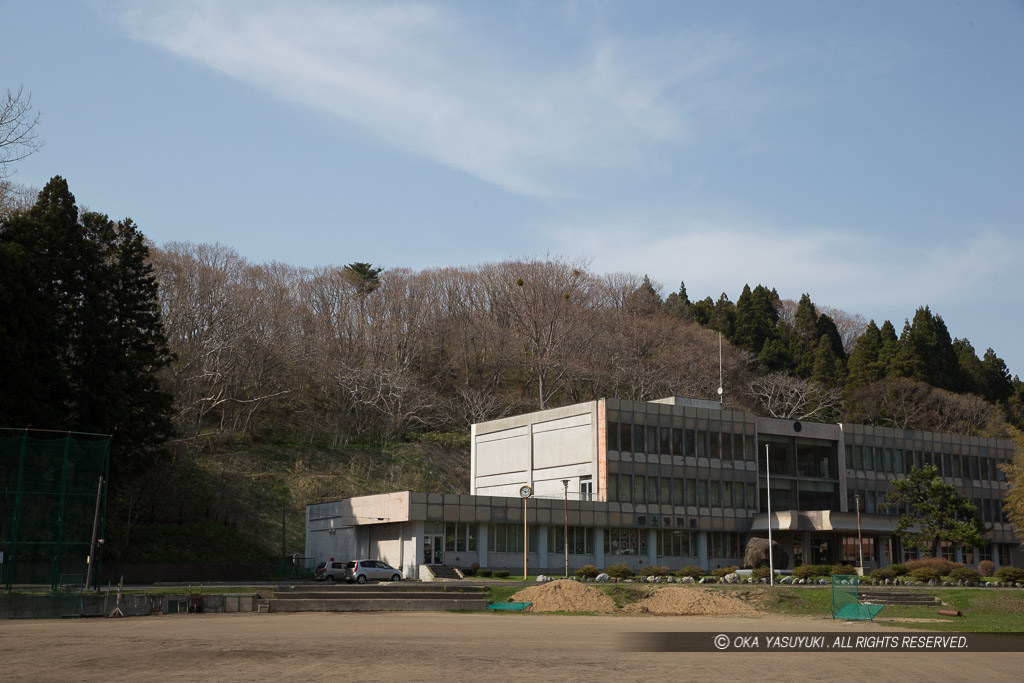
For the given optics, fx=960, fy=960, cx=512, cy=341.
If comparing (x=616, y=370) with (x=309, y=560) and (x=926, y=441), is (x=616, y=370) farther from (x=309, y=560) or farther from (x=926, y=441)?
(x=309, y=560)

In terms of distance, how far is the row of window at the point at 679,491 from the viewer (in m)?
68.4

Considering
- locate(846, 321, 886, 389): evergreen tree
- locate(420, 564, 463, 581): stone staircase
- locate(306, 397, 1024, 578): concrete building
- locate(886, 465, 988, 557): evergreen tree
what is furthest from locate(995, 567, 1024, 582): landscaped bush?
locate(846, 321, 886, 389): evergreen tree

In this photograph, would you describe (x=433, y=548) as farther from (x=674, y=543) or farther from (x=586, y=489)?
(x=674, y=543)

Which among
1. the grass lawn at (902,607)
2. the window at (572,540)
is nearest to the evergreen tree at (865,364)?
the window at (572,540)

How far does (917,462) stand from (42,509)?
72164mm

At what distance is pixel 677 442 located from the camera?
71.9 meters

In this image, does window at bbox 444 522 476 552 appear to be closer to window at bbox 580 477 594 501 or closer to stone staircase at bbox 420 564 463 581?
stone staircase at bbox 420 564 463 581

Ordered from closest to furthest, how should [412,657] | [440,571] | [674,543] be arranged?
1. [412,657]
2. [440,571]
3. [674,543]

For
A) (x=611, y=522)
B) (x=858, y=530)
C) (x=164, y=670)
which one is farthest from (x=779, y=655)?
(x=858, y=530)

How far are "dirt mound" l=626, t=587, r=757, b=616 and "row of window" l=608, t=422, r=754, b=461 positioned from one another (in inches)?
1245

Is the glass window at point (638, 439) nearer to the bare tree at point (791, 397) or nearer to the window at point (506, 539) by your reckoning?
the window at point (506, 539)

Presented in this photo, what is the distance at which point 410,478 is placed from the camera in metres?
82.4

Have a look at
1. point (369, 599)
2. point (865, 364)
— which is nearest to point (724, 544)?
point (369, 599)

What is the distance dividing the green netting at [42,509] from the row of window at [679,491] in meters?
41.0
